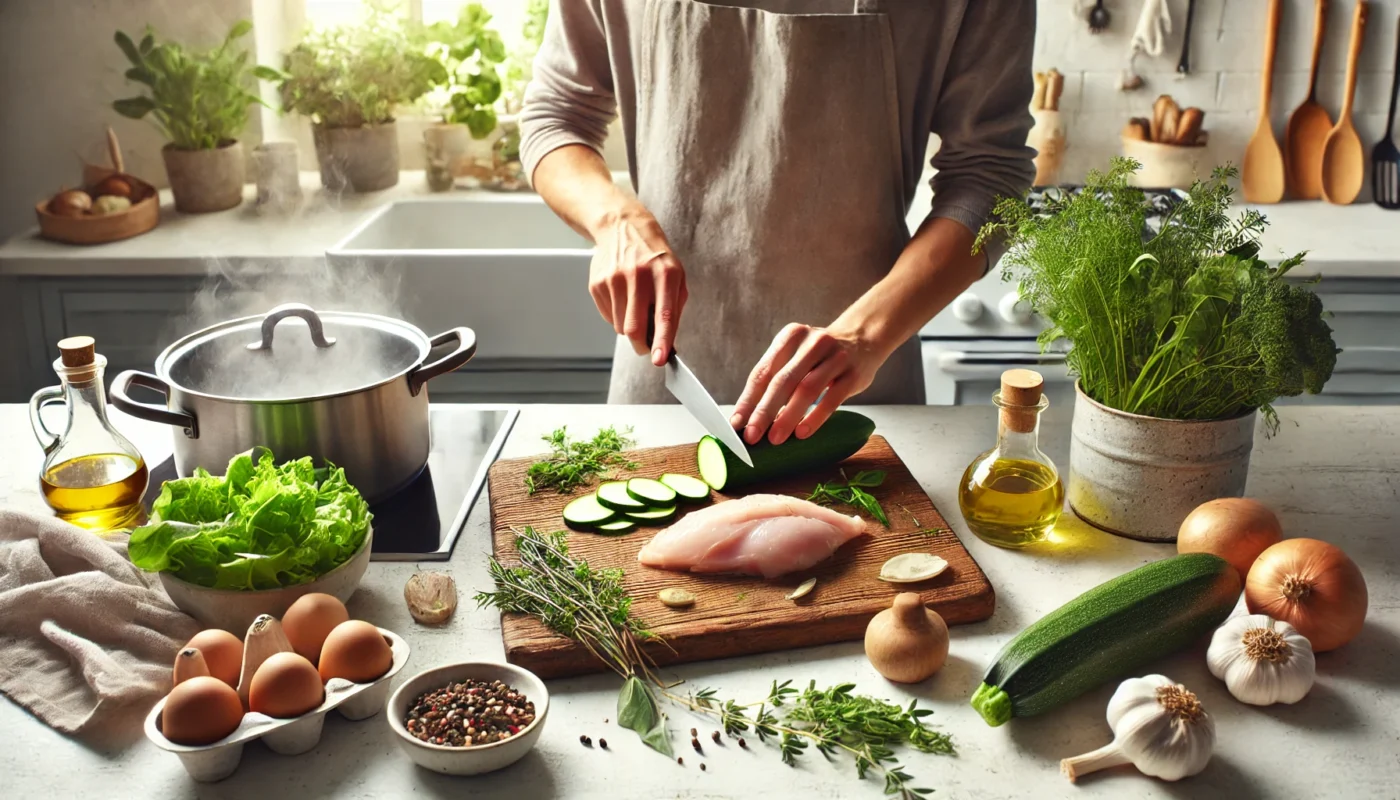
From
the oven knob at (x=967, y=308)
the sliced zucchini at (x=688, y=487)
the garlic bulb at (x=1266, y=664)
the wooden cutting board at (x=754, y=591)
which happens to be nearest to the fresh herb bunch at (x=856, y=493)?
the wooden cutting board at (x=754, y=591)

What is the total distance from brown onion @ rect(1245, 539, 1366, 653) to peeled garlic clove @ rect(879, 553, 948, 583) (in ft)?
1.00

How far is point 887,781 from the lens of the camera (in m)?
0.95

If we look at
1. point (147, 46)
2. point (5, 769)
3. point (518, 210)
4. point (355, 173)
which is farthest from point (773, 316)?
point (147, 46)

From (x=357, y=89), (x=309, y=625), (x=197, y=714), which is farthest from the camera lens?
(x=357, y=89)

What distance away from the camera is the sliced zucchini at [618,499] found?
4.43ft

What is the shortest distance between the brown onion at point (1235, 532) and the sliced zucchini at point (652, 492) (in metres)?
0.56

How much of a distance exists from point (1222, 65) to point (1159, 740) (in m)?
2.64

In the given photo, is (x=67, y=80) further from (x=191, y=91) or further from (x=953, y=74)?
(x=953, y=74)

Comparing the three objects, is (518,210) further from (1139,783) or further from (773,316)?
(1139,783)

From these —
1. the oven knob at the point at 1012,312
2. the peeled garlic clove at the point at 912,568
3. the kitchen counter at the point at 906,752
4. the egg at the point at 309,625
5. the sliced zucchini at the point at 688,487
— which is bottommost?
the kitchen counter at the point at 906,752

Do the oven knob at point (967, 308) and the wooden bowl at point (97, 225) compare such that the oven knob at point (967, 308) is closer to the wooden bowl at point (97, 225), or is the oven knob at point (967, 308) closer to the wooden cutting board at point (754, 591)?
the wooden cutting board at point (754, 591)

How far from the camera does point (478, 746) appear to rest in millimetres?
943

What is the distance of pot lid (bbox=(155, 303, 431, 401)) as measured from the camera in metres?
1.45

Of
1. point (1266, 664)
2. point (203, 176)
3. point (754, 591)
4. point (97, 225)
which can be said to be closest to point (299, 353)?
point (754, 591)
